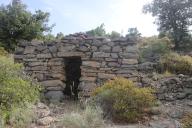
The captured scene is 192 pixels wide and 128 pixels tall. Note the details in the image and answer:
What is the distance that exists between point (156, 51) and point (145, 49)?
0.42m

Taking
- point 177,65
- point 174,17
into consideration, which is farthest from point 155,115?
point 174,17

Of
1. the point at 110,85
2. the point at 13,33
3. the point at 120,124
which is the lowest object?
the point at 120,124

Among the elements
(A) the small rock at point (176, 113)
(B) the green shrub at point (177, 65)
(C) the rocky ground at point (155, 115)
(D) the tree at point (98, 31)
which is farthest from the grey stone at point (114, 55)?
(D) the tree at point (98, 31)

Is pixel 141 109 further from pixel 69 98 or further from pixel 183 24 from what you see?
pixel 183 24

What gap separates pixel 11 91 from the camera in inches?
370

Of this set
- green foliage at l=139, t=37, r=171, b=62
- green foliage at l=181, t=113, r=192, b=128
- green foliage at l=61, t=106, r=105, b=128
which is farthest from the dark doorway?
green foliage at l=181, t=113, r=192, b=128

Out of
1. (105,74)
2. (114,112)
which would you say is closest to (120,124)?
(114,112)

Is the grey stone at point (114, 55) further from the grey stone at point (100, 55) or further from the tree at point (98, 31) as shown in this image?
the tree at point (98, 31)

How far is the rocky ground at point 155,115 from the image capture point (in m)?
8.66

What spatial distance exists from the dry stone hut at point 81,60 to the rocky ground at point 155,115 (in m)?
1.30

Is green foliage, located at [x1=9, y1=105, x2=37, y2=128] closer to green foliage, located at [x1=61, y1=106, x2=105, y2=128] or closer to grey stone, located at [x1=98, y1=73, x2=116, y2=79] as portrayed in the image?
green foliage, located at [x1=61, y1=106, x2=105, y2=128]

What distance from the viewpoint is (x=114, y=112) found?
9305mm

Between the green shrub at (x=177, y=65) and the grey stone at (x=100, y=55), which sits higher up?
the grey stone at (x=100, y=55)

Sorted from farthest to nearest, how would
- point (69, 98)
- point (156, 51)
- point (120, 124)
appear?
point (156, 51)
point (69, 98)
point (120, 124)
